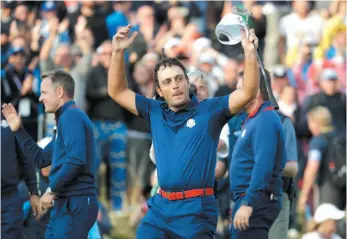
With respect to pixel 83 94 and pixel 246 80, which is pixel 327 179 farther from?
pixel 246 80

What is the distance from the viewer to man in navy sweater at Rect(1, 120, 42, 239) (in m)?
10.1

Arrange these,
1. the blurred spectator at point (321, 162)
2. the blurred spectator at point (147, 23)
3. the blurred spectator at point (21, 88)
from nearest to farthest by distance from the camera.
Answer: the blurred spectator at point (21, 88) < the blurred spectator at point (321, 162) < the blurred spectator at point (147, 23)

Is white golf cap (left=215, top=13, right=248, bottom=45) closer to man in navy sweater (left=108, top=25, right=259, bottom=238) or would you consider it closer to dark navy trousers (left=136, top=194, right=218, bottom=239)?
man in navy sweater (left=108, top=25, right=259, bottom=238)

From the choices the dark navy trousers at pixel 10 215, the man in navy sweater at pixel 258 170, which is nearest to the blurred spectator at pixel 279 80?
the man in navy sweater at pixel 258 170

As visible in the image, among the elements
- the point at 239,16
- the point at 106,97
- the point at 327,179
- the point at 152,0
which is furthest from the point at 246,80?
the point at 152,0

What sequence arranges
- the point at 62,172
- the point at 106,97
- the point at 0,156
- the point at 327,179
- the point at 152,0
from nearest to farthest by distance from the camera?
the point at 62,172 < the point at 0,156 < the point at 327,179 < the point at 106,97 < the point at 152,0

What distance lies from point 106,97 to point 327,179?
3.60 metres

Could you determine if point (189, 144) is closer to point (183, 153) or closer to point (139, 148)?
point (183, 153)

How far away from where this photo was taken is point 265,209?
9352mm

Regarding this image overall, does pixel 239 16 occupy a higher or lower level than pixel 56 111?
higher

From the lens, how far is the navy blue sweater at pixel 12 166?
10094mm

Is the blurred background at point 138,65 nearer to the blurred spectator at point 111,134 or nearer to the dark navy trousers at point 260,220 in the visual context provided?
the blurred spectator at point 111,134

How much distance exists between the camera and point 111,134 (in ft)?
51.4

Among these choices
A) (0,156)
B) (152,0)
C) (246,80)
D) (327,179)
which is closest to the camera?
(246,80)
